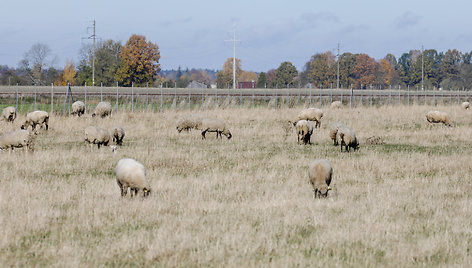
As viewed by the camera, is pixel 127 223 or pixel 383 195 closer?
pixel 127 223

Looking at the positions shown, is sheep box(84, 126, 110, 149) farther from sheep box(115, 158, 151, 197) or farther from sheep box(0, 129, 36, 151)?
sheep box(115, 158, 151, 197)

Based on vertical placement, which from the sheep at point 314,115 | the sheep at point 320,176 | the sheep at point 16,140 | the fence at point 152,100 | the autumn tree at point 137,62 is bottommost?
the sheep at point 320,176

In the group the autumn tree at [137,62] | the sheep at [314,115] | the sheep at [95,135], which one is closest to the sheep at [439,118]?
the sheep at [314,115]

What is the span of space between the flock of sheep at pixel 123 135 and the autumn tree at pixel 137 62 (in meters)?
44.5

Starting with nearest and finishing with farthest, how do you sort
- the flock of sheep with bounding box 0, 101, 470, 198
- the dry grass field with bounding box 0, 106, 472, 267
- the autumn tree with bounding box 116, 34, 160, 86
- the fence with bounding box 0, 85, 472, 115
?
the dry grass field with bounding box 0, 106, 472, 267 < the flock of sheep with bounding box 0, 101, 470, 198 < the fence with bounding box 0, 85, 472, 115 < the autumn tree with bounding box 116, 34, 160, 86

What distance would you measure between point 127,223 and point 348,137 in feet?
39.8

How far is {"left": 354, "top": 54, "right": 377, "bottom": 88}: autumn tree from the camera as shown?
12888cm

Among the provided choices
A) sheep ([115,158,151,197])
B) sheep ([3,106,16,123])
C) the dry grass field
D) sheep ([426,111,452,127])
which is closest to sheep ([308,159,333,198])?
the dry grass field

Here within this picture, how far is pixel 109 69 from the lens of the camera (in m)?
78.9

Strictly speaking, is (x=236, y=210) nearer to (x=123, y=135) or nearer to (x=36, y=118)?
(x=123, y=135)

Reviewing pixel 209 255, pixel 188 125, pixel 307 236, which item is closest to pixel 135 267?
pixel 209 255

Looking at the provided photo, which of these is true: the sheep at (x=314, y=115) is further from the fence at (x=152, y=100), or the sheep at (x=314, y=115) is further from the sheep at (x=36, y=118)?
the sheep at (x=36, y=118)

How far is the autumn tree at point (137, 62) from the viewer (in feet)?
257

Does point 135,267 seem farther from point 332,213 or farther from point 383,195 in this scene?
point 383,195
